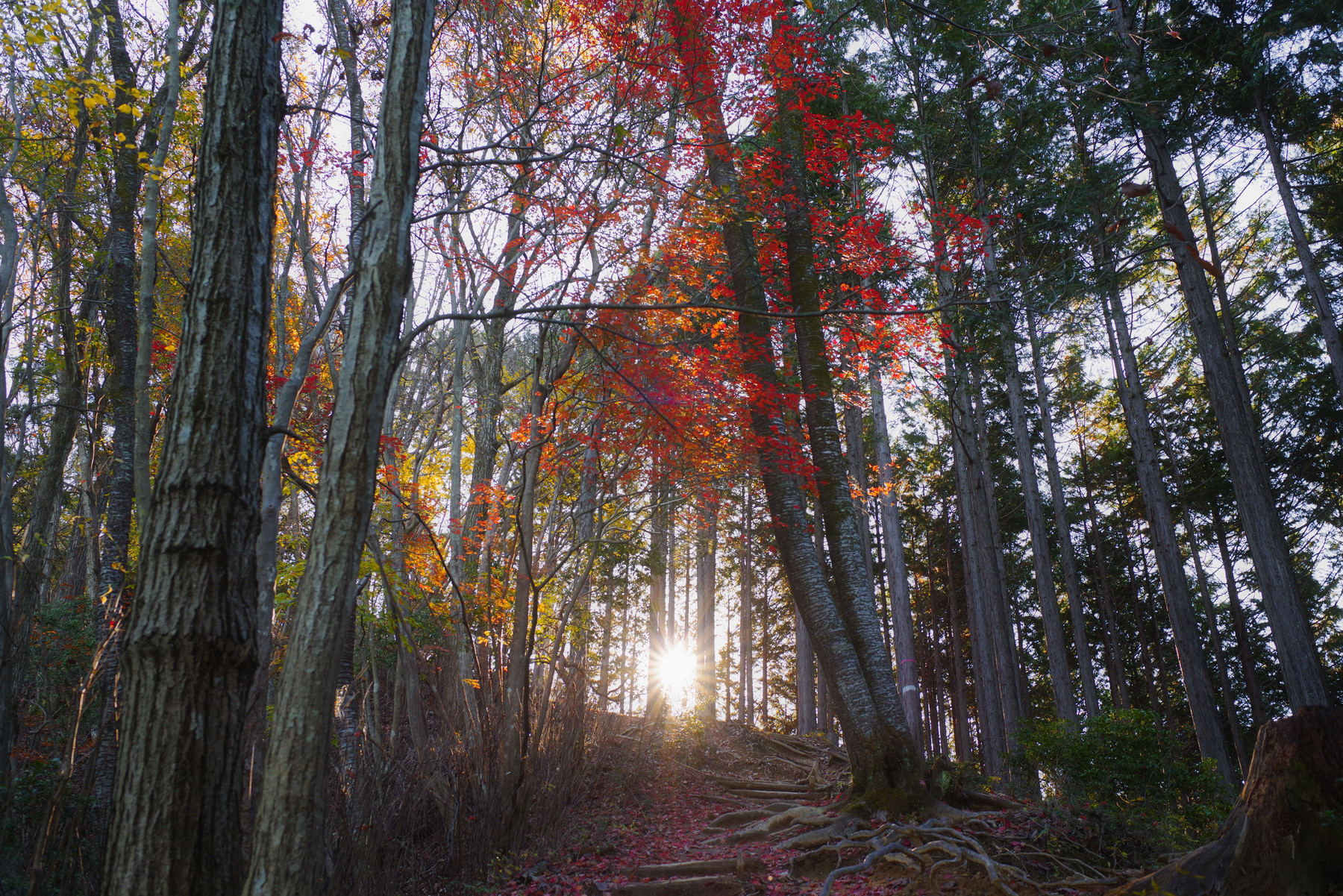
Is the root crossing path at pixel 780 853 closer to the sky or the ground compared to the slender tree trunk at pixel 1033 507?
closer to the ground

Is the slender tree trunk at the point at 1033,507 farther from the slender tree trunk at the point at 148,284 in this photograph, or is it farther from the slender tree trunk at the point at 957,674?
the slender tree trunk at the point at 148,284

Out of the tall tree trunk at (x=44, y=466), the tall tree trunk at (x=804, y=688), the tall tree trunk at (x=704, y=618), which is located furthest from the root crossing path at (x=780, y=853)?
the tall tree trunk at (x=704, y=618)

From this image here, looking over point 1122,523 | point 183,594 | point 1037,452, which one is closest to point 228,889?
point 183,594

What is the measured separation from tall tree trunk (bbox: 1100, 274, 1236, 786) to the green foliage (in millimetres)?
5234

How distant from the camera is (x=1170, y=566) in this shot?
395 inches

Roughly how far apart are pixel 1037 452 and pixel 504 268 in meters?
13.9

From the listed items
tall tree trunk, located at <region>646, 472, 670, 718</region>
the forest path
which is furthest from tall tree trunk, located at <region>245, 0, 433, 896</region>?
tall tree trunk, located at <region>646, 472, 670, 718</region>

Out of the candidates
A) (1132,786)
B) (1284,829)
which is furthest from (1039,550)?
(1284,829)

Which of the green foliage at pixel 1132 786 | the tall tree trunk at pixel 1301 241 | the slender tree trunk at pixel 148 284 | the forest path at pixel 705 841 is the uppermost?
the tall tree trunk at pixel 1301 241

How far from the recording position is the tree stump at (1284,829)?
294cm

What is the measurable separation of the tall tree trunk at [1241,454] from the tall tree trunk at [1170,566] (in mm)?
927

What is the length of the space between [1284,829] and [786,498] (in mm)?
4316

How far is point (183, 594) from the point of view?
2.22m

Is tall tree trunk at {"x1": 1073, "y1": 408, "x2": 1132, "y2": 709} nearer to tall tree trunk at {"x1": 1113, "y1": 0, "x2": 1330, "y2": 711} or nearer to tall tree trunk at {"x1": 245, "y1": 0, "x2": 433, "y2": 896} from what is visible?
tall tree trunk at {"x1": 1113, "y1": 0, "x2": 1330, "y2": 711}
